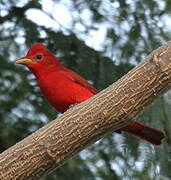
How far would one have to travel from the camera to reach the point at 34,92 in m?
4.29

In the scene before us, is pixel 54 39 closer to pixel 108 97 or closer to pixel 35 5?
pixel 35 5

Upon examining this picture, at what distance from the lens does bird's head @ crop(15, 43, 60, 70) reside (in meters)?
3.72

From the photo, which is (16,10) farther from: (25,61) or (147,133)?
(147,133)

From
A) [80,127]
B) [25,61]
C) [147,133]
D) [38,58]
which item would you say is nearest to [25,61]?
[25,61]

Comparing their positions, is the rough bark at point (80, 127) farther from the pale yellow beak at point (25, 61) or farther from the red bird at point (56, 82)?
the pale yellow beak at point (25, 61)

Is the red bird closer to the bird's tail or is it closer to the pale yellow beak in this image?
the pale yellow beak

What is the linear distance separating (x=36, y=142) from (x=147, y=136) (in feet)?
2.57

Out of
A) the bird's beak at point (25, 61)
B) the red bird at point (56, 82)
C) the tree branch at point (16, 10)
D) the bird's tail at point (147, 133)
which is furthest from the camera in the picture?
the tree branch at point (16, 10)

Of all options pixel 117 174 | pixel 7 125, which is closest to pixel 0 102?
pixel 7 125

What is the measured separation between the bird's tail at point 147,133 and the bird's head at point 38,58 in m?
0.63

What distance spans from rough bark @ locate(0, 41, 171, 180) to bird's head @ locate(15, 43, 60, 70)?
1160mm

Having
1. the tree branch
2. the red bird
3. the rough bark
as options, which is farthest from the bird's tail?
the tree branch

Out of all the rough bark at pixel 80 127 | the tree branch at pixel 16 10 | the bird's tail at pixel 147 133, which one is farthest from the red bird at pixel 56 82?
the rough bark at pixel 80 127

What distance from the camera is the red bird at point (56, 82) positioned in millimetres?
3559
